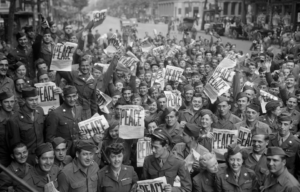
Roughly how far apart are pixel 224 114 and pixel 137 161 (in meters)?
1.80

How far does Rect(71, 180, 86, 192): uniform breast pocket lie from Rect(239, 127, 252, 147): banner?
2.53 meters

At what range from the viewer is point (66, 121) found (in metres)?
6.64

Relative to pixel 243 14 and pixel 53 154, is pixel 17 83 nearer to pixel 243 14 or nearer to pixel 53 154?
pixel 53 154

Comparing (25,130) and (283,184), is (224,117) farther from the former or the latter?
(25,130)

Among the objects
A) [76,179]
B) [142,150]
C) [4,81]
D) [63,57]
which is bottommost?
[142,150]

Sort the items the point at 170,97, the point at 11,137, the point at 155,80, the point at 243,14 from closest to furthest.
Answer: the point at 11,137, the point at 170,97, the point at 155,80, the point at 243,14

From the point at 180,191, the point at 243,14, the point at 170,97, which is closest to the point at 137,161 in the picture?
the point at 180,191

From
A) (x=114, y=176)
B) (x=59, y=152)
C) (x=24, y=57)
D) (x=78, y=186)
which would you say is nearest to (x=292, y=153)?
(x=114, y=176)

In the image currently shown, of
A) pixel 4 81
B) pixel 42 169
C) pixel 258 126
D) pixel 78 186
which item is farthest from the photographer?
pixel 4 81

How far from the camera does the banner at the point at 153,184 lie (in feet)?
15.8

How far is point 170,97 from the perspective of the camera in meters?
8.42

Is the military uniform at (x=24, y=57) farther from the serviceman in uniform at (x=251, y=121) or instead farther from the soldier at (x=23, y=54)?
the serviceman in uniform at (x=251, y=121)

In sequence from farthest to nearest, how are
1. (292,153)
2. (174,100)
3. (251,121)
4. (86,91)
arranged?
(174,100) < (86,91) < (251,121) < (292,153)

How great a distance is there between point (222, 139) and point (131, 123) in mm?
1366
